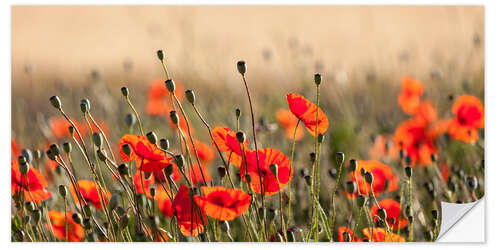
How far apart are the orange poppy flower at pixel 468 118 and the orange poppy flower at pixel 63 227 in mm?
1260

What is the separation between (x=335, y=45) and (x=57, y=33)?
3.32ft

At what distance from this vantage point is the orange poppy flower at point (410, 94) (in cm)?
229

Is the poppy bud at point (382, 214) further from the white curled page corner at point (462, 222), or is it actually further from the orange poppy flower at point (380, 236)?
the white curled page corner at point (462, 222)

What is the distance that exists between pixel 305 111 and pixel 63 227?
32.0 inches

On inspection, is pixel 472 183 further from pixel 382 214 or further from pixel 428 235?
pixel 382 214

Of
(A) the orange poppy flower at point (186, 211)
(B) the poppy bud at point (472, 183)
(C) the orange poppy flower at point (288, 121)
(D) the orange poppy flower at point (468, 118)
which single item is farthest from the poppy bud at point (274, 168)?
(C) the orange poppy flower at point (288, 121)

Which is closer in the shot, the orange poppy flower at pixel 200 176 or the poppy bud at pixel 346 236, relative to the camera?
the poppy bud at pixel 346 236

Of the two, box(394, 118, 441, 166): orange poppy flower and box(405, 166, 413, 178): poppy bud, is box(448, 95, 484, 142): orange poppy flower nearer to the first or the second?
box(394, 118, 441, 166): orange poppy flower

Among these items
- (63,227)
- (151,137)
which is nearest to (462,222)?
(151,137)

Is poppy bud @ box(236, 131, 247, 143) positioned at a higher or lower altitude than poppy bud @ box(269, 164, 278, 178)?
higher

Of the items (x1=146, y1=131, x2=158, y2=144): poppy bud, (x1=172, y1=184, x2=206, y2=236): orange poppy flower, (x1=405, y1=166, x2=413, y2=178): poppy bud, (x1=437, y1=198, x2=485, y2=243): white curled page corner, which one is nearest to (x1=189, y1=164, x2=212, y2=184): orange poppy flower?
(x1=172, y1=184, x2=206, y2=236): orange poppy flower

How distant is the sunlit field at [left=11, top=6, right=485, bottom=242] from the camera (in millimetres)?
1827

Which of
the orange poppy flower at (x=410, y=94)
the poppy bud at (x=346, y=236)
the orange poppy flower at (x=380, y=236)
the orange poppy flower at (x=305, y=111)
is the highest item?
the orange poppy flower at (x=410, y=94)

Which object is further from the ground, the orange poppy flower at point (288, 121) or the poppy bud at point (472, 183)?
the orange poppy flower at point (288, 121)
